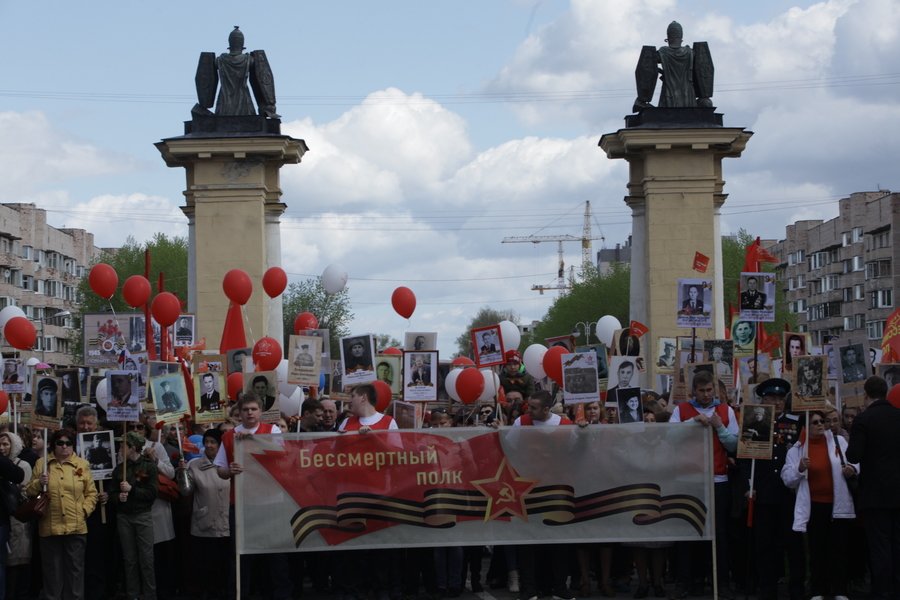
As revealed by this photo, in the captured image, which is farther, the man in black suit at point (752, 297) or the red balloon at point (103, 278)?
the red balloon at point (103, 278)

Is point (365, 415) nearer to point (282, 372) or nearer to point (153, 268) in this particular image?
point (282, 372)

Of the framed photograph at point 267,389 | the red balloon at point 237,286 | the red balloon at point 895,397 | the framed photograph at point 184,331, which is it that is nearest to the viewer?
the red balloon at point 895,397

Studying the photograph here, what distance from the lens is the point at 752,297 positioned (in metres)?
16.5

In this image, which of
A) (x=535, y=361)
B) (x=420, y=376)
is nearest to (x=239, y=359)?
(x=420, y=376)

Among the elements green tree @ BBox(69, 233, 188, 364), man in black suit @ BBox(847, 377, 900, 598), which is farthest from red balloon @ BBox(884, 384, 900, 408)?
green tree @ BBox(69, 233, 188, 364)

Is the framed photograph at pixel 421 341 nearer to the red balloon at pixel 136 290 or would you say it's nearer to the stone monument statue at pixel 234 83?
the red balloon at pixel 136 290

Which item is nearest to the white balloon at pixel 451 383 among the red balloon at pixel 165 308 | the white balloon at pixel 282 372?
the white balloon at pixel 282 372

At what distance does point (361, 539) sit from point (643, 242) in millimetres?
18766

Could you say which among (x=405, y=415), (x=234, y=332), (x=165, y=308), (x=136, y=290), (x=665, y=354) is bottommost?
(x=405, y=415)

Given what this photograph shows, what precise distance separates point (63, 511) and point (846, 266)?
105 metres

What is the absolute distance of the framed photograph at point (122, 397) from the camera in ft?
47.5

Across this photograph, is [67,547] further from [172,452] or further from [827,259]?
[827,259]

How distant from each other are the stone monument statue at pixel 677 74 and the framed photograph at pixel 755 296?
15377mm

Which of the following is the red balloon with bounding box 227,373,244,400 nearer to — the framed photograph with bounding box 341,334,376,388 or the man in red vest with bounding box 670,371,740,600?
the framed photograph with bounding box 341,334,376,388
